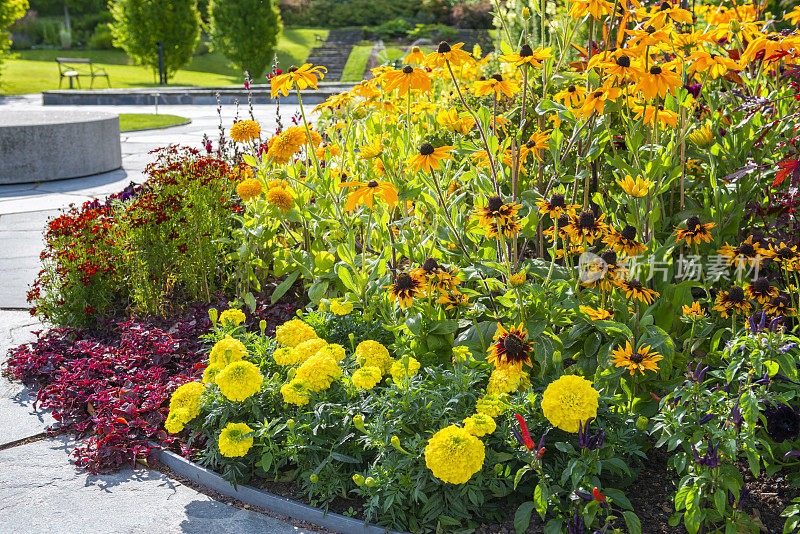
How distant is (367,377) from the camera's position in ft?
6.96

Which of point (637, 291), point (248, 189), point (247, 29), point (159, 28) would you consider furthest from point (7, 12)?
point (637, 291)

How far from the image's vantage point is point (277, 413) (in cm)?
231

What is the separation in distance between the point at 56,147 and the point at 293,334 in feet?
20.4

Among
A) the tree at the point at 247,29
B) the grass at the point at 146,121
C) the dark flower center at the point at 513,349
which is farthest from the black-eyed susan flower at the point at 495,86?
the tree at the point at 247,29

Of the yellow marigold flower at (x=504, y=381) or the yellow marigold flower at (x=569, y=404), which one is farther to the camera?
Answer: the yellow marigold flower at (x=504, y=381)

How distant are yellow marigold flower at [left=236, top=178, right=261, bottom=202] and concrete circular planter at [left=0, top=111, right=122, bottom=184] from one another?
5374mm

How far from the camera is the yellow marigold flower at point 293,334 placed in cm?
246

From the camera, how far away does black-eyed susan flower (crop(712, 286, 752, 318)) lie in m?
2.13

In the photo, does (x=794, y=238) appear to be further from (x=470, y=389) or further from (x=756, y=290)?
(x=470, y=389)

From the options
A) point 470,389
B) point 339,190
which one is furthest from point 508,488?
point 339,190

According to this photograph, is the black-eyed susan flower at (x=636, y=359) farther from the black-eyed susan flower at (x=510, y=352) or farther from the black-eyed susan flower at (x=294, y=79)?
the black-eyed susan flower at (x=294, y=79)

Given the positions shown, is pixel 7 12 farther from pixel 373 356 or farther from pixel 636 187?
pixel 636 187

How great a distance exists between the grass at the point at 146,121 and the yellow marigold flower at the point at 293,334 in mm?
8891

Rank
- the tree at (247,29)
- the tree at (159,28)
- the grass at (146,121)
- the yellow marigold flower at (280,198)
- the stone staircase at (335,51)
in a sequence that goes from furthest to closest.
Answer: the stone staircase at (335,51) → the tree at (159,28) → the tree at (247,29) → the grass at (146,121) → the yellow marigold flower at (280,198)
